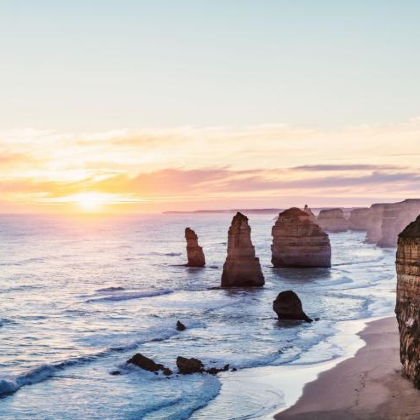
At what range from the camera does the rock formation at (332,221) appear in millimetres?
195250

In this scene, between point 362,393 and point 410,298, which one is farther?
point 410,298

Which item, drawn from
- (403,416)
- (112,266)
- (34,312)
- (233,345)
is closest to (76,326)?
(34,312)

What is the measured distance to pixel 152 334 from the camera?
39312 millimetres

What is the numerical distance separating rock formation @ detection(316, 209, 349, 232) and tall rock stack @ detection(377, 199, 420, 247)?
186 ft

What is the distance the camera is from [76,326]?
4291 cm

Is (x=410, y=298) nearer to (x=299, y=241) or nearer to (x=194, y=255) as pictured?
(x=299, y=241)

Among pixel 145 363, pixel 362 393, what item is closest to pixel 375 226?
pixel 145 363

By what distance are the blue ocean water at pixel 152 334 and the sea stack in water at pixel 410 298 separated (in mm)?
5468

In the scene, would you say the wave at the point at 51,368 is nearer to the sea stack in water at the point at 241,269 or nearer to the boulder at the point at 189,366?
the boulder at the point at 189,366

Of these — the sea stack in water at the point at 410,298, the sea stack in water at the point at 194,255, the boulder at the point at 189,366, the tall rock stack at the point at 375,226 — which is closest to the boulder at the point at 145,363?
the boulder at the point at 189,366

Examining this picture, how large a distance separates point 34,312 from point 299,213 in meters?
40.0

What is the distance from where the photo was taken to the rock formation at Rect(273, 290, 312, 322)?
42.9 meters

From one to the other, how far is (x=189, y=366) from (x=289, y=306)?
1502cm

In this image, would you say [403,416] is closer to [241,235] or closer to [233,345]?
[233,345]
